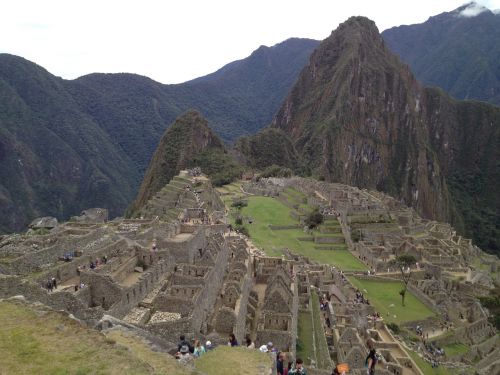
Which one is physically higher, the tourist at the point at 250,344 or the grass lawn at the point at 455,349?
the tourist at the point at 250,344

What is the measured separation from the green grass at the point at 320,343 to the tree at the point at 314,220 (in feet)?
100.0

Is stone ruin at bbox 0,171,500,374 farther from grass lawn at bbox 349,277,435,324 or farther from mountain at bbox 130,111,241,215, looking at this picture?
mountain at bbox 130,111,241,215

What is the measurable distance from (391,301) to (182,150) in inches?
3454

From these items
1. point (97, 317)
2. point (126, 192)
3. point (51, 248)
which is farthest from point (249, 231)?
point (126, 192)

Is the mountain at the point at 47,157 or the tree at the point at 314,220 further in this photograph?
the mountain at the point at 47,157

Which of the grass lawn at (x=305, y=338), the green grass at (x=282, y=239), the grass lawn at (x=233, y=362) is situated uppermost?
the grass lawn at (x=233, y=362)

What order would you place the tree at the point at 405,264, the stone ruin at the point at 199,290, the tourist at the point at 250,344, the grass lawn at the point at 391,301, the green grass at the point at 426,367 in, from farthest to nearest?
the tree at the point at 405,264 → the grass lawn at the point at 391,301 → the green grass at the point at 426,367 → the stone ruin at the point at 199,290 → the tourist at the point at 250,344

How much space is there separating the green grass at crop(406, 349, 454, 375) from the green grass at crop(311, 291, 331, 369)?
6277mm

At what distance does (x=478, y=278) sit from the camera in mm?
49812

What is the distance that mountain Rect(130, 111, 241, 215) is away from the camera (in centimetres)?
11069

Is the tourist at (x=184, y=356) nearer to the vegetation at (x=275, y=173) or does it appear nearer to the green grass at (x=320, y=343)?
the green grass at (x=320, y=343)

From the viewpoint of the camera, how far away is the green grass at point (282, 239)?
47531 mm

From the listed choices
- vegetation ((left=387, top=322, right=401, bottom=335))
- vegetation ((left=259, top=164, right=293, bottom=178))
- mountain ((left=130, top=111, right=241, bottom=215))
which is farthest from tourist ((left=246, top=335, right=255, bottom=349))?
vegetation ((left=259, top=164, right=293, bottom=178))

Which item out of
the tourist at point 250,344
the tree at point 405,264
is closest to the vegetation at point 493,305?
the tree at point 405,264
